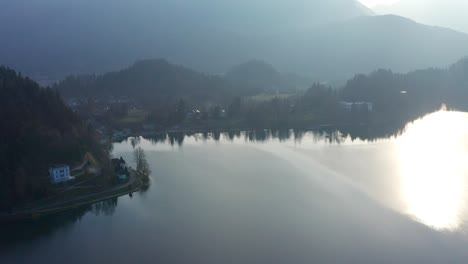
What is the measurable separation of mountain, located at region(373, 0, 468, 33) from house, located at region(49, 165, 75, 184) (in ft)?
190

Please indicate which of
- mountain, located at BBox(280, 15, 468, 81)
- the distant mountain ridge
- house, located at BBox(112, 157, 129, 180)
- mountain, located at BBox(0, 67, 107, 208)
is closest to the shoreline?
house, located at BBox(112, 157, 129, 180)

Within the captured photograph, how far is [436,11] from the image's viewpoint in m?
58.7

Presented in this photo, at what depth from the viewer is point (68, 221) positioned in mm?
7496

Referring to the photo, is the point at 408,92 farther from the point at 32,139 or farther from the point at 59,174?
the point at 32,139

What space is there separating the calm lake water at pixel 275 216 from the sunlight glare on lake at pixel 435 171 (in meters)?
0.03

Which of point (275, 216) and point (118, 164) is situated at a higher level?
point (118, 164)

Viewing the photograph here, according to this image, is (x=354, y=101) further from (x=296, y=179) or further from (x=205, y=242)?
(x=205, y=242)

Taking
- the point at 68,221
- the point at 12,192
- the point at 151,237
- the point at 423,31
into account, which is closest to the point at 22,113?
the point at 12,192

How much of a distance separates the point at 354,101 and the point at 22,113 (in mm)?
13942

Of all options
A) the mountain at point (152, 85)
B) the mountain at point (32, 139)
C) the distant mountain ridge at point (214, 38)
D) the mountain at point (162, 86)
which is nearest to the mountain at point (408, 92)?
the mountain at point (162, 86)

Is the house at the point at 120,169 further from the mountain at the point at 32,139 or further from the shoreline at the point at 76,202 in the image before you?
the mountain at the point at 32,139

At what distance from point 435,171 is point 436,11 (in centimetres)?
5620

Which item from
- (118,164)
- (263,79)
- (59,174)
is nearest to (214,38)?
(263,79)

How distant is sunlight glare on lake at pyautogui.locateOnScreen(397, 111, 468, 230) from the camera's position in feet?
24.8
